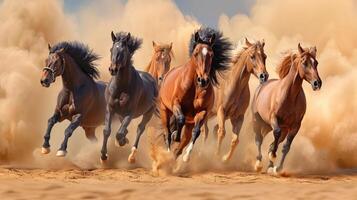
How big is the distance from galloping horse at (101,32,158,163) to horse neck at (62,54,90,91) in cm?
85

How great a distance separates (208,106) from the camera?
520 inches

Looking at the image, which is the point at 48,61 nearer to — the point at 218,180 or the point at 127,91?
the point at 127,91

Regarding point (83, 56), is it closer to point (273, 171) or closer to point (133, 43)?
point (133, 43)

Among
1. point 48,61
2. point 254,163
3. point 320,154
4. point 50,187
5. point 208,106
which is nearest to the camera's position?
point 50,187

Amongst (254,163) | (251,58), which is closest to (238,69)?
(251,58)

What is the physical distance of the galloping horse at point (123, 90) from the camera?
47.1 feet

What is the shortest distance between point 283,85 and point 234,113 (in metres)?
1.68

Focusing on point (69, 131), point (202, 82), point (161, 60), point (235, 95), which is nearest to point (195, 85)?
point (202, 82)

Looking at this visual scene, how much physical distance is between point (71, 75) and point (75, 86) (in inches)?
9.9

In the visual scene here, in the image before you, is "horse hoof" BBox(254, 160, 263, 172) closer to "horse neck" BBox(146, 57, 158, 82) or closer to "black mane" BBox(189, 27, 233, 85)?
"black mane" BBox(189, 27, 233, 85)

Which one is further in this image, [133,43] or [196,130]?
[133,43]

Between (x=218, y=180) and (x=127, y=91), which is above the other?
(x=127, y=91)

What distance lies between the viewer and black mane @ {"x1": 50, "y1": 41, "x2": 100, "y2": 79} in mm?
16016

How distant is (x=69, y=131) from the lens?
14.8 meters
